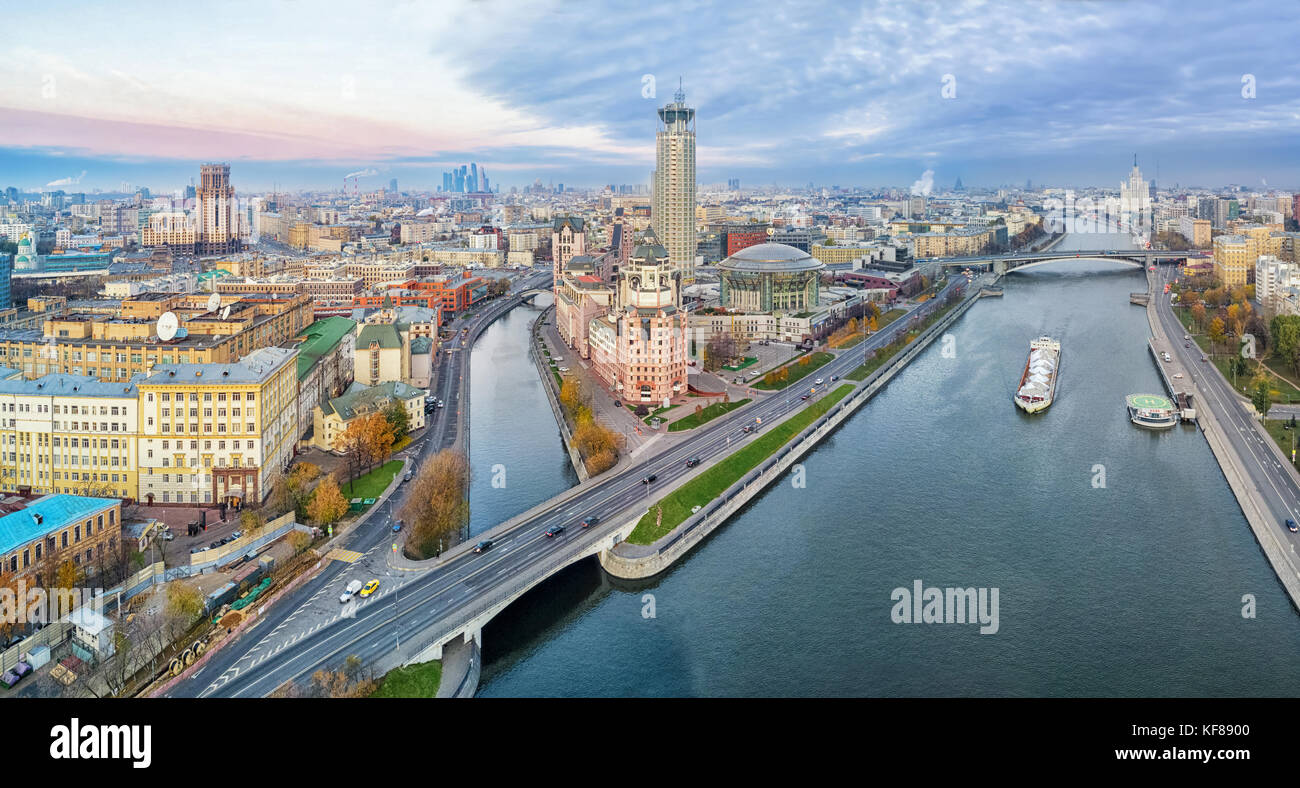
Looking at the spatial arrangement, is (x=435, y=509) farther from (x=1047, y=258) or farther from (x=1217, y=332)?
(x=1047, y=258)

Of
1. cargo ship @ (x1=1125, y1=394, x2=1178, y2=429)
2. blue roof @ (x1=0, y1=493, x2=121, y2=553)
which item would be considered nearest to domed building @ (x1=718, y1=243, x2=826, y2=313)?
cargo ship @ (x1=1125, y1=394, x2=1178, y2=429)

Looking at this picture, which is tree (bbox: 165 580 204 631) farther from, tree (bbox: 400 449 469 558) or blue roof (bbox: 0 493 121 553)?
tree (bbox: 400 449 469 558)

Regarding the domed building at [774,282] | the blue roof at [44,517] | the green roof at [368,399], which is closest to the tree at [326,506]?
the blue roof at [44,517]

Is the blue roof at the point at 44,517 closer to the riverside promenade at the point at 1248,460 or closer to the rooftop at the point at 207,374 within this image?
the rooftop at the point at 207,374

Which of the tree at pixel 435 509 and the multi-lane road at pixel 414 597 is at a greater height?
the tree at pixel 435 509

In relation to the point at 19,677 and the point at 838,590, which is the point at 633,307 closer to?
the point at 838,590

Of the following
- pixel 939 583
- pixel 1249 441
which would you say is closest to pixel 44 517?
pixel 939 583
